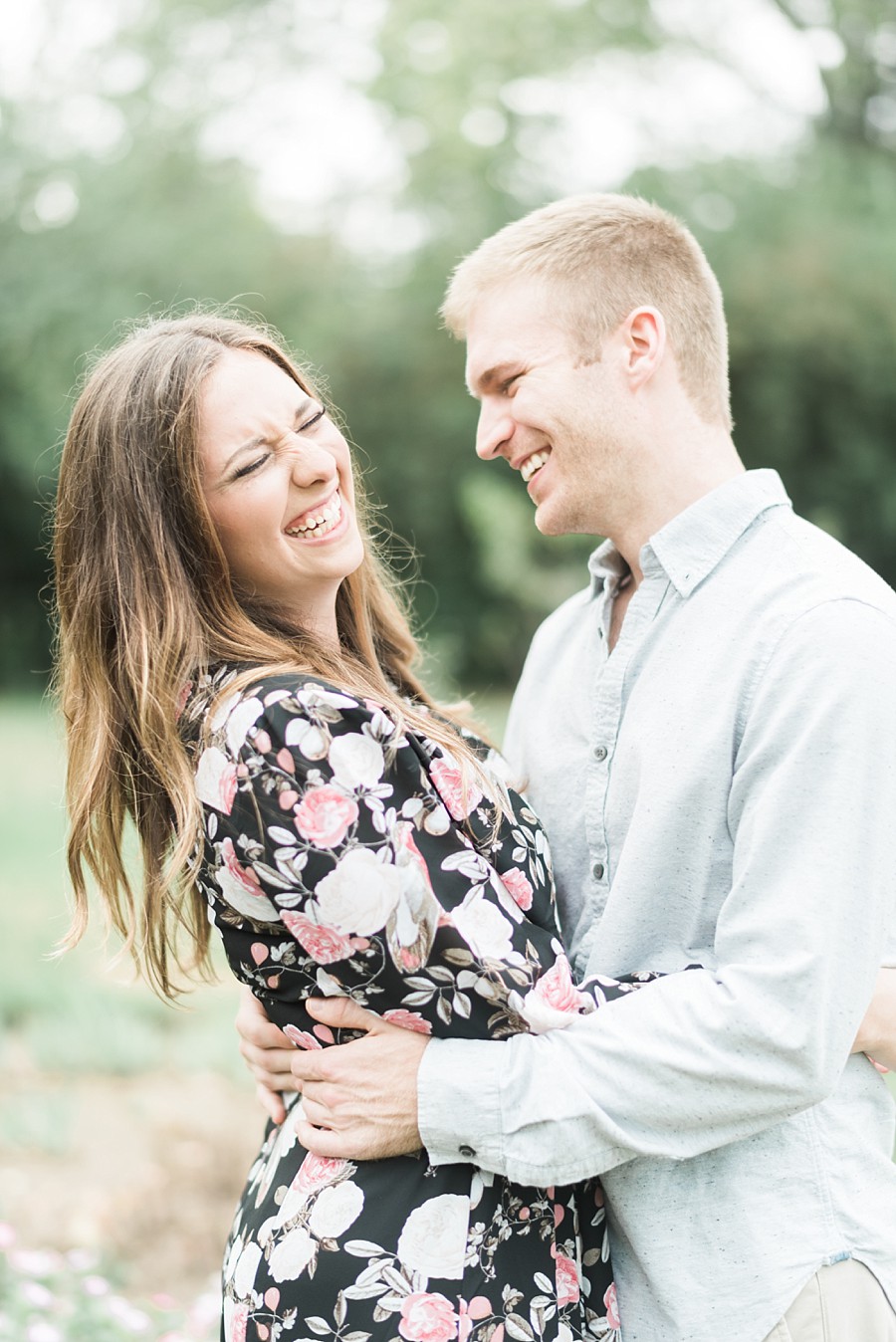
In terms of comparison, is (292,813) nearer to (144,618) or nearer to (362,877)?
(362,877)

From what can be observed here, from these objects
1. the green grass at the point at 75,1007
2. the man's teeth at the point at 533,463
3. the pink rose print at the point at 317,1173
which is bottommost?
the green grass at the point at 75,1007

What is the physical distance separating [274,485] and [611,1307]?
132 centimetres

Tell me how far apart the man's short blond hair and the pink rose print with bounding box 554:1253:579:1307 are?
1358 millimetres

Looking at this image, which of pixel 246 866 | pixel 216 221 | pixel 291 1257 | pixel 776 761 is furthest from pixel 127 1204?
pixel 216 221

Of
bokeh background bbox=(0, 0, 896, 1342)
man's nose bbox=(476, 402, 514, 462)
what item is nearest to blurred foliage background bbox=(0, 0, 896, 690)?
bokeh background bbox=(0, 0, 896, 1342)

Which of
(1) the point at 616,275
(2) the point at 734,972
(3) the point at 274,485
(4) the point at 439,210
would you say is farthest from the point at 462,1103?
(4) the point at 439,210

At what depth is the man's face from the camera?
2160mm

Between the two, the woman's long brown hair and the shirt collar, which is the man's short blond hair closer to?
the shirt collar

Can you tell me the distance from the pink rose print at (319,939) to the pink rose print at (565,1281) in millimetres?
543

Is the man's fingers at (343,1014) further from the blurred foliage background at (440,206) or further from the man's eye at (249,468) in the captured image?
the blurred foliage background at (440,206)

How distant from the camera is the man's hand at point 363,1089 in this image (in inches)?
66.3

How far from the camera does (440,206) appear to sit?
1502 centimetres

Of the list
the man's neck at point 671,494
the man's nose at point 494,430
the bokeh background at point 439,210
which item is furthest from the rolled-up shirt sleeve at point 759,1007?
the bokeh background at point 439,210

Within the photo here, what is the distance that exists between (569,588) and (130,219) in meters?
7.39
